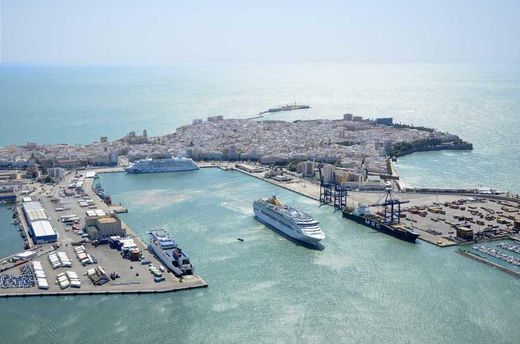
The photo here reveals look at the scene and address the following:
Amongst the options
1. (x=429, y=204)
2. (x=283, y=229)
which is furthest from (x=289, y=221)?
(x=429, y=204)

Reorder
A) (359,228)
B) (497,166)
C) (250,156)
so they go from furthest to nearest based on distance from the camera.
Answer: (250,156)
(497,166)
(359,228)

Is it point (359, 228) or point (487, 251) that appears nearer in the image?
point (487, 251)

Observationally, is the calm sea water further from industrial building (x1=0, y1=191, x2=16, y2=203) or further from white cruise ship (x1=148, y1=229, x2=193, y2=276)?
industrial building (x1=0, y1=191, x2=16, y2=203)

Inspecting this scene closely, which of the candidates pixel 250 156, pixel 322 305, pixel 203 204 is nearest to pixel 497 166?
pixel 250 156

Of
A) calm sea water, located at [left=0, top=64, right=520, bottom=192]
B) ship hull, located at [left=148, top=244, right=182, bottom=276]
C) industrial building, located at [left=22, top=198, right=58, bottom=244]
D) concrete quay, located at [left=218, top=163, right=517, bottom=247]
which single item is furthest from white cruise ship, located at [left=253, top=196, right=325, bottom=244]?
calm sea water, located at [left=0, top=64, right=520, bottom=192]

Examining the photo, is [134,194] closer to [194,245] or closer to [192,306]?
[194,245]

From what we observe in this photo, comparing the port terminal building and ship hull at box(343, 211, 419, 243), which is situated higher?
the port terminal building

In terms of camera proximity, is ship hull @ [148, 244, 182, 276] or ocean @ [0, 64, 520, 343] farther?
ship hull @ [148, 244, 182, 276]
